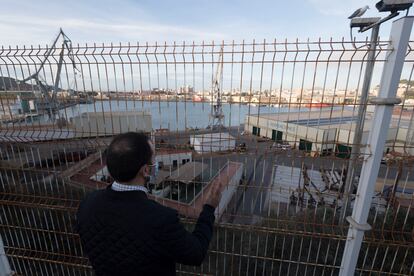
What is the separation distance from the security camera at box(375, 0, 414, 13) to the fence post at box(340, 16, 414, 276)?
0.08 m

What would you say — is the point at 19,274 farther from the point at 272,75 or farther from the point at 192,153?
the point at 272,75

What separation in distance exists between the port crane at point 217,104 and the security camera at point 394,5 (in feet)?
3.82

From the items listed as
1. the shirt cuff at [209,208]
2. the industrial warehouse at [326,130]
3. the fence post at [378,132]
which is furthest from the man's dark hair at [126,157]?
the fence post at [378,132]

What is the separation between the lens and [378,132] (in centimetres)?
192

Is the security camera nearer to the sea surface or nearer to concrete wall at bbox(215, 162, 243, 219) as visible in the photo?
the sea surface

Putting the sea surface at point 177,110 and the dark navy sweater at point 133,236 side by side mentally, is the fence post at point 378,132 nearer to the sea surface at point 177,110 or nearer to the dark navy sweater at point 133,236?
the sea surface at point 177,110

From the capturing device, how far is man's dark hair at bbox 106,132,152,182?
4.12 ft

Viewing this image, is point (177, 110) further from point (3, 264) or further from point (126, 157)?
point (3, 264)

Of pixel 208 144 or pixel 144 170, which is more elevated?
pixel 144 170

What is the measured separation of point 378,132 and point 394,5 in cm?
91

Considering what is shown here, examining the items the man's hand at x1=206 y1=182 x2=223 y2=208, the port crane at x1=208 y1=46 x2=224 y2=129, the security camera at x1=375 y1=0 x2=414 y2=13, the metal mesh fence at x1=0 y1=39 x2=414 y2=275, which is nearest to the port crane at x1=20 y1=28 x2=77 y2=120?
the metal mesh fence at x1=0 y1=39 x2=414 y2=275

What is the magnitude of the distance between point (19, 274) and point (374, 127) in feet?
14.2

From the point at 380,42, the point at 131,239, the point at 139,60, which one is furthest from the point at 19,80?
the point at 380,42

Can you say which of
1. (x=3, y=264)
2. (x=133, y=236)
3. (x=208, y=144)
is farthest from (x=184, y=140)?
(x=3, y=264)
